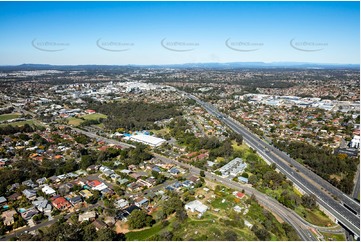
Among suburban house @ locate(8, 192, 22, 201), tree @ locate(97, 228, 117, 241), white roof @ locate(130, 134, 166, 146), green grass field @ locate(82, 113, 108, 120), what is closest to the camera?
tree @ locate(97, 228, 117, 241)

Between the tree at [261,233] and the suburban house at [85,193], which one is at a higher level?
the tree at [261,233]

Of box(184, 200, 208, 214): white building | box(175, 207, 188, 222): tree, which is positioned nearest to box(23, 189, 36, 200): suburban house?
box(175, 207, 188, 222): tree

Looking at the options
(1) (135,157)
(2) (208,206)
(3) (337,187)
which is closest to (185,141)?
(1) (135,157)

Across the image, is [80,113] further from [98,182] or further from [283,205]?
[283,205]

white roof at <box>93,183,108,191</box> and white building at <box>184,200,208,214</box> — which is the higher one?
white roof at <box>93,183,108,191</box>

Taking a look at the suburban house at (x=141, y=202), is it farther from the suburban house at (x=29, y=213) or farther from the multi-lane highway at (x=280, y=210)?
the suburban house at (x=29, y=213)

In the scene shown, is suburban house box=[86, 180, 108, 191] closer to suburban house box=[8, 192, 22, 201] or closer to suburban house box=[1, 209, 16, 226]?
suburban house box=[8, 192, 22, 201]

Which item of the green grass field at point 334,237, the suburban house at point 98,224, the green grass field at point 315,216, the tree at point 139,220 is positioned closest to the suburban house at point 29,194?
the suburban house at point 98,224
